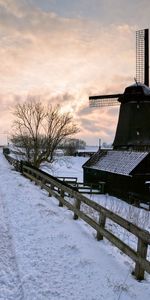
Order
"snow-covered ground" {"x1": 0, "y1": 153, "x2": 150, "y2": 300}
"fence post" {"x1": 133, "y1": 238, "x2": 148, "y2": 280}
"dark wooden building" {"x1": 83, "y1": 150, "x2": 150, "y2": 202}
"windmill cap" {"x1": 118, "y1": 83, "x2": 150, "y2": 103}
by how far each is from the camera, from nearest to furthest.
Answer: "snow-covered ground" {"x1": 0, "y1": 153, "x2": 150, "y2": 300}, "fence post" {"x1": 133, "y1": 238, "x2": 148, "y2": 280}, "dark wooden building" {"x1": 83, "y1": 150, "x2": 150, "y2": 202}, "windmill cap" {"x1": 118, "y1": 83, "x2": 150, "y2": 103}

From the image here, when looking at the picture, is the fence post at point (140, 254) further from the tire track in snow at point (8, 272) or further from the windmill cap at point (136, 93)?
the windmill cap at point (136, 93)

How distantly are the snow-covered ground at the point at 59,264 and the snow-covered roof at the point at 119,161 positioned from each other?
16.6 meters

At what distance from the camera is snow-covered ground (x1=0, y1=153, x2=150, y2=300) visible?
5.18m

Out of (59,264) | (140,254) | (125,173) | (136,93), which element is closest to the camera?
(140,254)

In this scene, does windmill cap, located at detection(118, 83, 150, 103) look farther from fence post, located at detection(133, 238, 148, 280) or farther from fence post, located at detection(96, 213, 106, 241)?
fence post, located at detection(133, 238, 148, 280)

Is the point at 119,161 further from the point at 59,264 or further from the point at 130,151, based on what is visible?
the point at 59,264

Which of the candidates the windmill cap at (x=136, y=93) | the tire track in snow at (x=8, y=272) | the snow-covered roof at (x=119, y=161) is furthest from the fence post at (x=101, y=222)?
the windmill cap at (x=136, y=93)

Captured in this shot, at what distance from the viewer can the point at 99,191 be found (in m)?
28.2

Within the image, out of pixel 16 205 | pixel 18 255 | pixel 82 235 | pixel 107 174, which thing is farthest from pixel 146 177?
pixel 18 255

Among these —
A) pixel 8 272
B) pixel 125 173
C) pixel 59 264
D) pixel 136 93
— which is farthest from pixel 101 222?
pixel 136 93

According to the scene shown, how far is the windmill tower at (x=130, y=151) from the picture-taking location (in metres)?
25.2

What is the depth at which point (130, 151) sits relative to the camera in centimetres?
2764

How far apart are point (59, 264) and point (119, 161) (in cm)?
2201

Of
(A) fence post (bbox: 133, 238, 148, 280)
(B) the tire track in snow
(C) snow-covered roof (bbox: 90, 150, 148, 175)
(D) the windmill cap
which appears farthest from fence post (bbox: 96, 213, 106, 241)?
(D) the windmill cap
